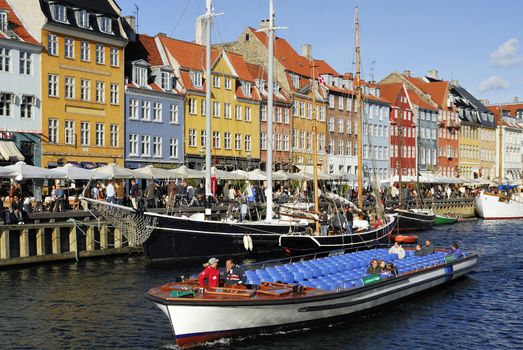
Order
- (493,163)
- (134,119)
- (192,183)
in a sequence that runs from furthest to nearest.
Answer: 1. (493,163)
2. (134,119)
3. (192,183)

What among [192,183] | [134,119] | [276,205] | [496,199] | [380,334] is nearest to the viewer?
[380,334]

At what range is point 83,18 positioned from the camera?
53.4 meters

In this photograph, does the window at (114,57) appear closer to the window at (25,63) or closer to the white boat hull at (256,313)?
the window at (25,63)

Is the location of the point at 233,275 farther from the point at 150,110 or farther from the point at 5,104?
the point at 150,110

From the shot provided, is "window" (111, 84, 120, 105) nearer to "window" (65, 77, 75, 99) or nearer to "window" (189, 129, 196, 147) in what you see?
"window" (65, 77, 75, 99)

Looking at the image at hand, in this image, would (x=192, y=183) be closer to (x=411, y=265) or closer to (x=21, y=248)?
(x=21, y=248)

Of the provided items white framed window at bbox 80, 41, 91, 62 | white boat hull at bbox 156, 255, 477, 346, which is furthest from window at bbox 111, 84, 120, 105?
white boat hull at bbox 156, 255, 477, 346

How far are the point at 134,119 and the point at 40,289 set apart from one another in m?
31.7

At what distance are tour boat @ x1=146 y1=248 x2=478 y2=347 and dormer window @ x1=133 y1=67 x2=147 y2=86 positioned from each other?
3570cm

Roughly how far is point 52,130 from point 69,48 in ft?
19.3

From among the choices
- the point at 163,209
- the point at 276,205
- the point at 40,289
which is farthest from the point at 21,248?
the point at 276,205

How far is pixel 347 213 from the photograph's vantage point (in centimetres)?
4112

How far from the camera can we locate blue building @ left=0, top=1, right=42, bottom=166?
47938 mm

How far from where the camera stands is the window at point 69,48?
171ft
